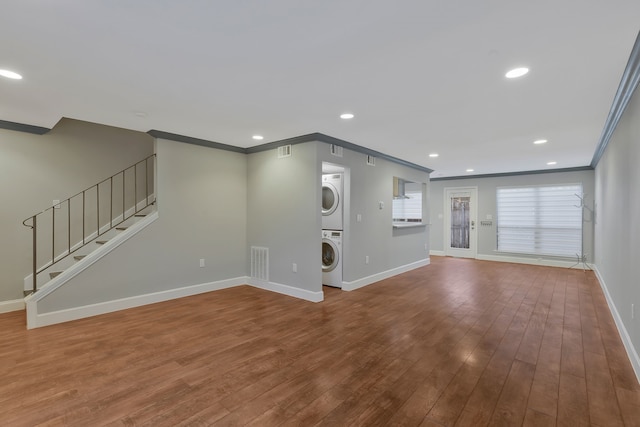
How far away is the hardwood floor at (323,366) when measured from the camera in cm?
188

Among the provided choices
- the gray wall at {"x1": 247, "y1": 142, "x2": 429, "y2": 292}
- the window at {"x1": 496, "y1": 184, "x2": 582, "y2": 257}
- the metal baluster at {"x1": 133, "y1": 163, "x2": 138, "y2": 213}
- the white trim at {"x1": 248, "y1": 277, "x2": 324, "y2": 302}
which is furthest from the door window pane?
the metal baluster at {"x1": 133, "y1": 163, "x2": 138, "y2": 213}

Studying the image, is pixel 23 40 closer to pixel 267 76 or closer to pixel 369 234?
pixel 267 76

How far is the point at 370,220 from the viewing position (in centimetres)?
535

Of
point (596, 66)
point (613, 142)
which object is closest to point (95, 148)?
point (596, 66)

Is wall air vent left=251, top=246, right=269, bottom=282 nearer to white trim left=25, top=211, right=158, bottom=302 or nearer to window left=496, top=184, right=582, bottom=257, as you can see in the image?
white trim left=25, top=211, right=158, bottom=302

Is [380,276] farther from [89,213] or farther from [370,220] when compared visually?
[89,213]

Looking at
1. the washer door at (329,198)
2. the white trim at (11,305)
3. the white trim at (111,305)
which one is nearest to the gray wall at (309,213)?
the washer door at (329,198)

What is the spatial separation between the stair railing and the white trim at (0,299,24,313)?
0.46 metres

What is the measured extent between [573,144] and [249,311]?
5.48 metres

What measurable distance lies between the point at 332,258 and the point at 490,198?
5.57 metres

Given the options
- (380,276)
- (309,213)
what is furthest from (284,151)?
(380,276)

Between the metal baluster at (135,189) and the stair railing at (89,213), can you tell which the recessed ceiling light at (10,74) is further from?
the metal baluster at (135,189)

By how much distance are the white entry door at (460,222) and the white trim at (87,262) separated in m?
7.76

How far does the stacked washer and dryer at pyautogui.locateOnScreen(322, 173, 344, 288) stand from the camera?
4.96m
